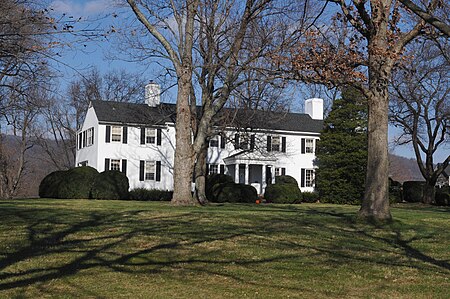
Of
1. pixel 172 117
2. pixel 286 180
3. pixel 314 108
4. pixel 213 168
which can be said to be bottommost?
pixel 286 180

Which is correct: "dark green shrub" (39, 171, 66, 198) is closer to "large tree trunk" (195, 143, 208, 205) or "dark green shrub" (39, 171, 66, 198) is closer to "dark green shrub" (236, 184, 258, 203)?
"large tree trunk" (195, 143, 208, 205)

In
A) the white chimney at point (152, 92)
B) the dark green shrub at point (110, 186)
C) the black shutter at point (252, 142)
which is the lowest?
the dark green shrub at point (110, 186)

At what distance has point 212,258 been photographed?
942 centimetres

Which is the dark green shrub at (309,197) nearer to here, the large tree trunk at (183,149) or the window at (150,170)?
the window at (150,170)

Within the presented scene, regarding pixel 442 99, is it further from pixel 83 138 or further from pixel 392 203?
pixel 83 138

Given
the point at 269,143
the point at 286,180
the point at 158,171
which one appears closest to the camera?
the point at 286,180

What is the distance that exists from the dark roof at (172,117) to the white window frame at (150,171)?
2693mm

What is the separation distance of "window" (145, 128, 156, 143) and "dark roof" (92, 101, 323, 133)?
2.75 feet

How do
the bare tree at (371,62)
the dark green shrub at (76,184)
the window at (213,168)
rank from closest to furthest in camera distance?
the bare tree at (371,62), the dark green shrub at (76,184), the window at (213,168)

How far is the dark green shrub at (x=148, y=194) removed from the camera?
3669 centimetres

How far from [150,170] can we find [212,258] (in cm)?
3266

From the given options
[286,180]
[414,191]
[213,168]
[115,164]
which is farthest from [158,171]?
[414,191]

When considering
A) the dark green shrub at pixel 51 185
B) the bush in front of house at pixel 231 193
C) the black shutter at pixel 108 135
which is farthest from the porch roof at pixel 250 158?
the dark green shrub at pixel 51 185

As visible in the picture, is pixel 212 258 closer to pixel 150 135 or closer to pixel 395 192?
pixel 150 135
